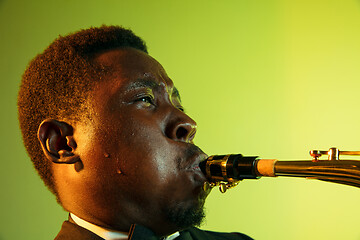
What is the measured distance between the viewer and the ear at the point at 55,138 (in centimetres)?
143

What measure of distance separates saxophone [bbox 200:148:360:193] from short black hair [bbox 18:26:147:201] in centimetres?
50

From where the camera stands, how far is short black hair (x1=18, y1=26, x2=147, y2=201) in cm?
146

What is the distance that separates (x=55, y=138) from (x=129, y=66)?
361mm

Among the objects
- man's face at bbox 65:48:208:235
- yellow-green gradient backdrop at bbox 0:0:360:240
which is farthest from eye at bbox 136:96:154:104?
yellow-green gradient backdrop at bbox 0:0:360:240

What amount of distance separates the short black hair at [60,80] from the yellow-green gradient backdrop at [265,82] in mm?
542

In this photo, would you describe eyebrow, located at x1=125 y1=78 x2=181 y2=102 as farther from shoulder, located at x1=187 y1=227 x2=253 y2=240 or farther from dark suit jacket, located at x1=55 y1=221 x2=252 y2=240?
shoulder, located at x1=187 y1=227 x2=253 y2=240

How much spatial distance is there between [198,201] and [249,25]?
1501 mm

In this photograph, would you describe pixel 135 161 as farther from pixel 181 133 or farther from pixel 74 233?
pixel 74 233

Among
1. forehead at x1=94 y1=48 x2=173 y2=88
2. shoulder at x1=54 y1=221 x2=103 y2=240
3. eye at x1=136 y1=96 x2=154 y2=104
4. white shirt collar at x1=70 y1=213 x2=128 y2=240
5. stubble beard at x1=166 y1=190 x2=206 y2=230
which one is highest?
forehead at x1=94 y1=48 x2=173 y2=88

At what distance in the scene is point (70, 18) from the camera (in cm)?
213

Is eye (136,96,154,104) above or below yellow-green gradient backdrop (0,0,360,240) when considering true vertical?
below

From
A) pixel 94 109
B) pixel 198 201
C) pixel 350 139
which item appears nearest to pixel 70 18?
Result: pixel 94 109

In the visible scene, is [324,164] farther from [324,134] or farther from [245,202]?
[324,134]

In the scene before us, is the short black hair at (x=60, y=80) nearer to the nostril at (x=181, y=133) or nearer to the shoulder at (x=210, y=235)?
the nostril at (x=181, y=133)
